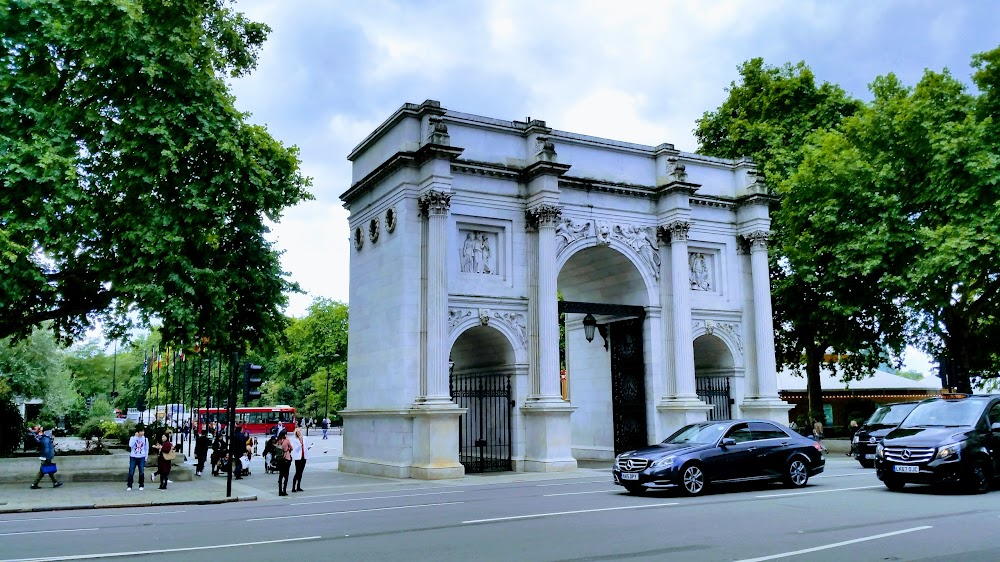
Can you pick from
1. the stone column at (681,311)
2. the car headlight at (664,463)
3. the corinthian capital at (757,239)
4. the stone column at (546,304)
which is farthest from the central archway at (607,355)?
the car headlight at (664,463)

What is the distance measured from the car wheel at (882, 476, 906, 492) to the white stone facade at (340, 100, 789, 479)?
9.35m

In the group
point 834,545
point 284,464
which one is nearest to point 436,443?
point 284,464

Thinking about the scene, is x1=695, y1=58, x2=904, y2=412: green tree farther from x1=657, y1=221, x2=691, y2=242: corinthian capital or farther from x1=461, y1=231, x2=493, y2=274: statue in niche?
x1=461, y1=231, x2=493, y2=274: statue in niche

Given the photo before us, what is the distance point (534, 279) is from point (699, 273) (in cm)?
719

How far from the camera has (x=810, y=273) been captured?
30234 millimetres

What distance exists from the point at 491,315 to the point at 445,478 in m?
5.14

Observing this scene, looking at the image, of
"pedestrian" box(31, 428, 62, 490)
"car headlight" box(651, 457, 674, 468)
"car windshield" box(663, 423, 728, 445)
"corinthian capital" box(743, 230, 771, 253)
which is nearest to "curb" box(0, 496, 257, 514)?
"pedestrian" box(31, 428, 62, 490)

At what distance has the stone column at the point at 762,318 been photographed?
27.0 metres

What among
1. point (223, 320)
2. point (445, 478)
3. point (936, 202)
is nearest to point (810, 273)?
point (936, 202)

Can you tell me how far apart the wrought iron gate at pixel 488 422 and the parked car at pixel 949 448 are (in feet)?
37.5

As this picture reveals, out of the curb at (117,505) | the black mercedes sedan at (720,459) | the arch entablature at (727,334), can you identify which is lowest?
the curb at (117,505)

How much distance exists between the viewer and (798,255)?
3061 centimetres

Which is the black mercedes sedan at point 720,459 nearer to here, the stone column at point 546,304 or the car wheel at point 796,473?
the car wheel at point 796,473

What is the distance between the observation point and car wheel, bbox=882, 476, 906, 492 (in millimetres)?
14586
